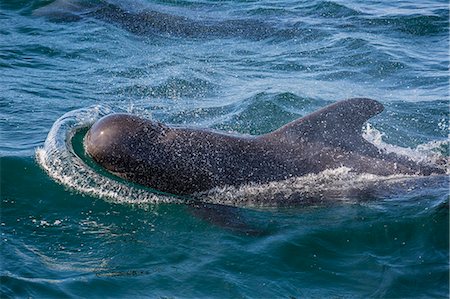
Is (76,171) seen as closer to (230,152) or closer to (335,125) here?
(230,152)

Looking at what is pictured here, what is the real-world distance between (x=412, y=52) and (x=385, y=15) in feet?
9.82

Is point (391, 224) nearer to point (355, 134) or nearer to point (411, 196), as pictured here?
point (411, 196)

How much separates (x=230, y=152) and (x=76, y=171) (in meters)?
1.85

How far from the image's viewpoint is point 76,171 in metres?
9.37

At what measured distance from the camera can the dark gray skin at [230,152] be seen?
8914 millimetres

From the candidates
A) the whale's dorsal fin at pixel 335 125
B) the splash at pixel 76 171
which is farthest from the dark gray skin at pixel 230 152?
the splash at pixel 76 171

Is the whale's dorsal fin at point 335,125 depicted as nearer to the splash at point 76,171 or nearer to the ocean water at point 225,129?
the ocean water at point 225,129

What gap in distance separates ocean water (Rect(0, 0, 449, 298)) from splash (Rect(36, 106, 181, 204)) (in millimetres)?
22

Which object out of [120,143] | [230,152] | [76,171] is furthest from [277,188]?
[76,171]

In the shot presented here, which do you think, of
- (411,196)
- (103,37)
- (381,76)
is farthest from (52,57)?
(411,196)

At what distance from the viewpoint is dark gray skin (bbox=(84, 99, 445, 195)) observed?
8.91m

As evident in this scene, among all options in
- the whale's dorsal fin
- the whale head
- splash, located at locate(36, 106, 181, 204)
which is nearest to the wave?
splash, located at locate(36, 106, 181, 204)

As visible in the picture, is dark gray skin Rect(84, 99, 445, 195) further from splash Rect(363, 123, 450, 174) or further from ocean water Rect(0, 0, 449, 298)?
splash Rect(363, 123, 450, 174)

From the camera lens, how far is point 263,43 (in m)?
17.9
